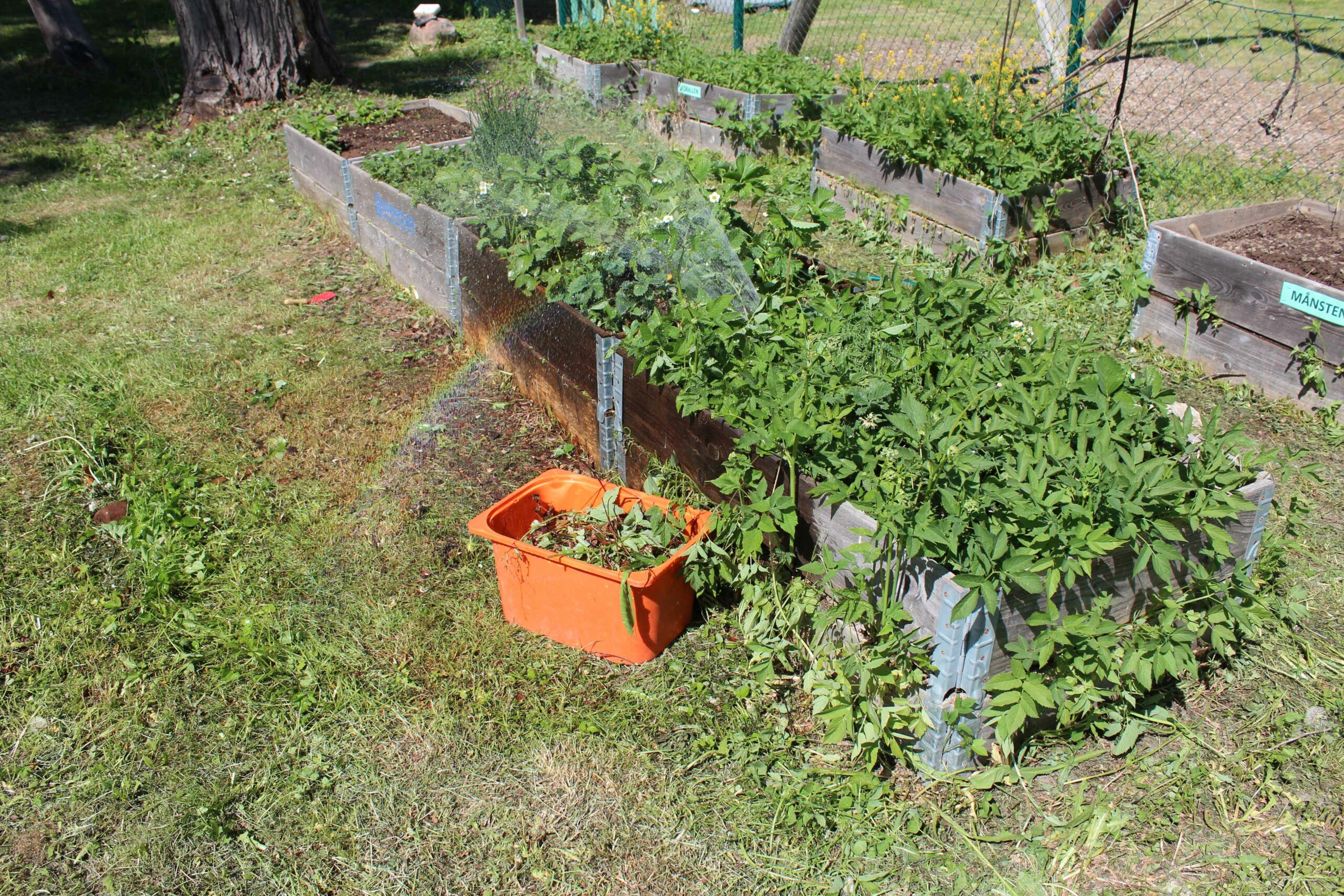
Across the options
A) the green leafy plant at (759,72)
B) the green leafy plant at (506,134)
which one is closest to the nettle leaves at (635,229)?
the green leafy plant at (506,134)

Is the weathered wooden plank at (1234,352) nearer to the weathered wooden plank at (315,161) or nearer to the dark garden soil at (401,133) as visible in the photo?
the dark garden soil at (401,133)

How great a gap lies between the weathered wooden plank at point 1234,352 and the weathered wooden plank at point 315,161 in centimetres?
479

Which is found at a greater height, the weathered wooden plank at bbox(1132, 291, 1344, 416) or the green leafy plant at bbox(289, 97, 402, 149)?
the green leafy plant at bbox(289, 97, 402, 149)

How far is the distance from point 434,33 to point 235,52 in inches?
181

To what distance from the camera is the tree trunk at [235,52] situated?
8617mm

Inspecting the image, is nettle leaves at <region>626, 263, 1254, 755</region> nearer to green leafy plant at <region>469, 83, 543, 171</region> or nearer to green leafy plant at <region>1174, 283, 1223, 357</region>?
green leafy plant at <region>1174, 283, 1223, 357</region>

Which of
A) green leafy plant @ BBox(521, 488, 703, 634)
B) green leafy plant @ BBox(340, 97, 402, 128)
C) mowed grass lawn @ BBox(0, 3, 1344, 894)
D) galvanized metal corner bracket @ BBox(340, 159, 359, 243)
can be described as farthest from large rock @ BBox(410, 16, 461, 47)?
green leafy plant @ BBox(521, 488, 703, 634)

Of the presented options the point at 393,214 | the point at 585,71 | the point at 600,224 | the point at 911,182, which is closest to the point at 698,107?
the point at 585,71

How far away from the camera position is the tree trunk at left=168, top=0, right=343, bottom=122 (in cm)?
862

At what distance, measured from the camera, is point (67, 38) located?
10.3 m

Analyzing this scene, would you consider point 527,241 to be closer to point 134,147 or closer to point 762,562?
point 762,562

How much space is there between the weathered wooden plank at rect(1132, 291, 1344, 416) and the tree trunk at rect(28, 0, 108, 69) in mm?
10879

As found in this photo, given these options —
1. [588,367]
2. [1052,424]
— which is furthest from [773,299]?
[1052,424]

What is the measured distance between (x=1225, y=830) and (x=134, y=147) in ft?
30.7
